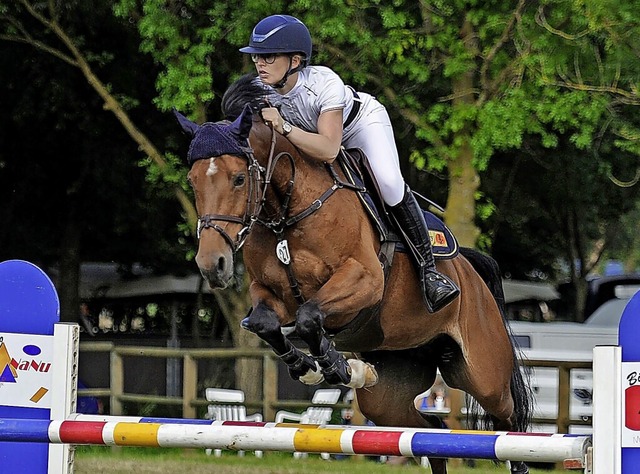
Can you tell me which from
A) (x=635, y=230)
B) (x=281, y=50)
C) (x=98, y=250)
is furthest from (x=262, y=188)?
(x=635, y=230)

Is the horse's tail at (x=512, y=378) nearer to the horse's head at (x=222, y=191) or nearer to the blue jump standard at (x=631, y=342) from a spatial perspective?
the horse's head at (x=222, y=191)

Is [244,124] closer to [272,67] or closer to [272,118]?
[272,118]

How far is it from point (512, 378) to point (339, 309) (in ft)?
5.36

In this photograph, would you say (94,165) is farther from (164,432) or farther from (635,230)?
(635,230)

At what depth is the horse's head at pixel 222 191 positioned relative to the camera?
366cm

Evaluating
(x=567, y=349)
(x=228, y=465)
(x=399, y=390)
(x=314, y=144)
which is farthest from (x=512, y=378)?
(x=567, y=349)

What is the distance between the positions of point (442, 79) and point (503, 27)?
1803mm

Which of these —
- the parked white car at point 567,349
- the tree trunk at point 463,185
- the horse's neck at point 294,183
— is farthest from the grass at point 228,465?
the horse's neck at point 294,183

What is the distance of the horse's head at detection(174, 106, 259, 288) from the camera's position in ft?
12.0

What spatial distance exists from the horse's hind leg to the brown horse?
0.01 m

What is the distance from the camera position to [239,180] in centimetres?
381

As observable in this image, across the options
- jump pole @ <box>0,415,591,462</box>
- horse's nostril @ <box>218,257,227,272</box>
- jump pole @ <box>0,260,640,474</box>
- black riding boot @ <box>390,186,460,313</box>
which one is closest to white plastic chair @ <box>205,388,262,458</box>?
black riding boot @ <box>390,186,460,313</box>

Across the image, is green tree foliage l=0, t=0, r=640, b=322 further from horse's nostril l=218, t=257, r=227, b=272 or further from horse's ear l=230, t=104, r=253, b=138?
horse's nostril l=218, t=257, r=227, b=272

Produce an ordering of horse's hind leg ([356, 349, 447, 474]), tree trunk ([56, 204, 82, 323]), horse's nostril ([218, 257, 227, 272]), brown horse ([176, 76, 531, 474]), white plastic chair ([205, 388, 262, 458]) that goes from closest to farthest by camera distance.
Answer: horse's nostril ([218, 257, 227, 272]) < brown horse ([176, 76, 531, 474]) < horse's hind leg ([356, 349, 447, 474]) < white plastic chair ([205, 388, 262, 458]) < tree trunk ([56, 204, 82, 323])
